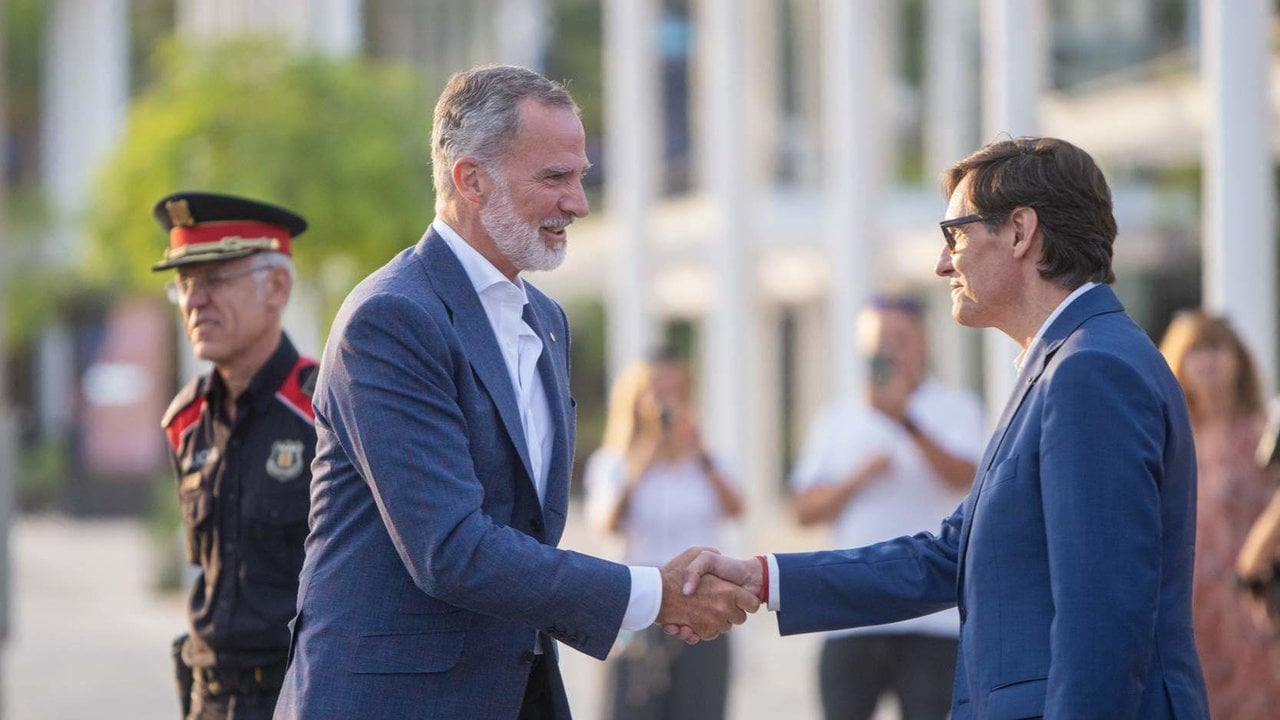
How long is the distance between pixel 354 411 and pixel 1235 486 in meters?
3.52

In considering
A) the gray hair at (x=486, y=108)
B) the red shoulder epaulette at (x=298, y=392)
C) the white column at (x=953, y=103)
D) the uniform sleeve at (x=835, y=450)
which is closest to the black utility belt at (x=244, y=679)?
the red shoulder epaulette at (x=298, y=392)

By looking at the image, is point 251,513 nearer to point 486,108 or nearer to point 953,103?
point 486,108

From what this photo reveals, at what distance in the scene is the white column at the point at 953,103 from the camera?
19984 mm

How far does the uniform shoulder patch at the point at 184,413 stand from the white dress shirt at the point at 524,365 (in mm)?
1232

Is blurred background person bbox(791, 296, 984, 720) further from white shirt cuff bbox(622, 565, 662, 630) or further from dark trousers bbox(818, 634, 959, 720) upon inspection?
white shirt cuff bbox(622, 565, 662, 630)

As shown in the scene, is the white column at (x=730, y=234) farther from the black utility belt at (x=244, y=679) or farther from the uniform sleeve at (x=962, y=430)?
the black utility belt at (x=244, y=679)

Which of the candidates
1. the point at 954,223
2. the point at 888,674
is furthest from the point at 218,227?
the point at 888,674

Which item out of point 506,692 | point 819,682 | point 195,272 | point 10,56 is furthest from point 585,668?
point 10,56

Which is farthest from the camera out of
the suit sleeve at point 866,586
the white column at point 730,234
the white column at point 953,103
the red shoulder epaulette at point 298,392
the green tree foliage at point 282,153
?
the white column at point 953,103

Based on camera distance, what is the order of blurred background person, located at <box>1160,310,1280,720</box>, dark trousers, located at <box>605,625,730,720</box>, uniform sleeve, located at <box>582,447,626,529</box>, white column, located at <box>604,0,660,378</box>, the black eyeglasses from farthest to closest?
white column, located at <box>604,0,660,378</box>, uniform sleeve, located at <box>582,447,626,529</box>, dark trousers, located at <box>605,625,730,720</box>, blurred background person, located at <box>1160,310,1280,720</box>, the black eyeglasses

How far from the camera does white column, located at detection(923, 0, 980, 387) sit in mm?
19984

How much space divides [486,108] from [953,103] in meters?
17.4

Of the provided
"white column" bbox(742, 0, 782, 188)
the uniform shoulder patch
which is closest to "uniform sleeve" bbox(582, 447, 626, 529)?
the uniform shoulder patch

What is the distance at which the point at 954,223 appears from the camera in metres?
3.22
